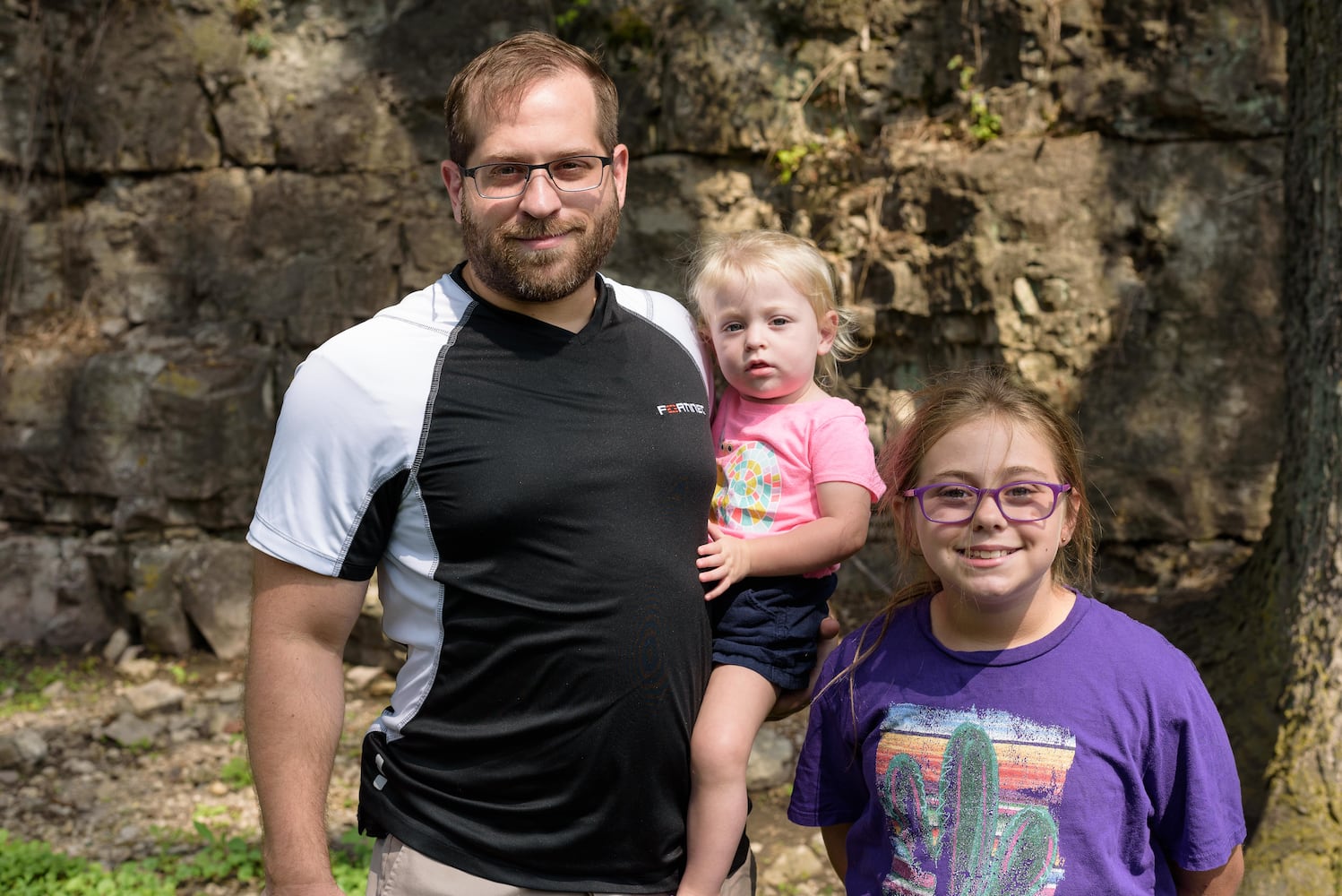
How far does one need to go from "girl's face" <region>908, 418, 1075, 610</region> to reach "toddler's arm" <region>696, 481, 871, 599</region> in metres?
0.30

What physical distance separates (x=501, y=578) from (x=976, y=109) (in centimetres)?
350

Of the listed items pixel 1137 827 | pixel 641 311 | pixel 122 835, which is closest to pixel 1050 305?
pixel 641 311

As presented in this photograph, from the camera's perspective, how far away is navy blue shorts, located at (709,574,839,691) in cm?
210

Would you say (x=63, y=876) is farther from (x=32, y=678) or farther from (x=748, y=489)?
(x=748, y=489)

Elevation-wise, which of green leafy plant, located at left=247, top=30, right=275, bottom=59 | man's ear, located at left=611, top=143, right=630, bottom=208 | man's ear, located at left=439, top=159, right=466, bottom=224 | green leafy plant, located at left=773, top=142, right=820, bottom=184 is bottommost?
man's ear, located at left=439, top=159, right=466, bottom=224

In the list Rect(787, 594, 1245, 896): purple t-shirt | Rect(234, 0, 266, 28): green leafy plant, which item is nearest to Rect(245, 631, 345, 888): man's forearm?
Rect(787, 594, 1245, 896): purple t-shirt

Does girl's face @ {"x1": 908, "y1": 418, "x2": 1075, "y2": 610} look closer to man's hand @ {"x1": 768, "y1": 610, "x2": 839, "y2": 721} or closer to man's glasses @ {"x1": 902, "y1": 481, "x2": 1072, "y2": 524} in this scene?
man's glasses @ {"x1": 902, "y1": 481, "x2": 1072, "y2": 524}

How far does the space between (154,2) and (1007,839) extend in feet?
17.5

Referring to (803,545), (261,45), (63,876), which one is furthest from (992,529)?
(261,45)

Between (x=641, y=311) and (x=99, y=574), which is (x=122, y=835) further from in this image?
(x=641, y=311)

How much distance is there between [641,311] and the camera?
2213mm

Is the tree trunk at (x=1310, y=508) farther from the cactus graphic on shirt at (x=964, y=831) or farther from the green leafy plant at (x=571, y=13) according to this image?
the green leafy plant at (x=571, y=13)

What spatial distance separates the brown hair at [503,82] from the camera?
196cm

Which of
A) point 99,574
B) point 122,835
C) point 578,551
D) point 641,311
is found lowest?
point 122,835
